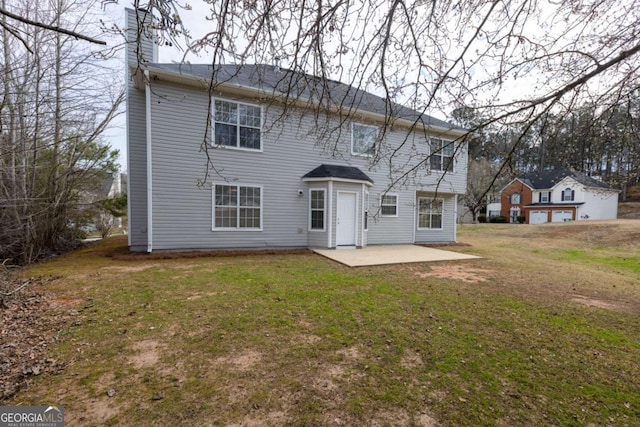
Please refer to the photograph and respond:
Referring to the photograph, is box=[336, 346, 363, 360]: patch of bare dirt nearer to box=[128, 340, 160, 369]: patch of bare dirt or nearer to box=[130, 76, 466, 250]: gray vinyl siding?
box=[128, 340, 160, 369]: patch of bare dirt

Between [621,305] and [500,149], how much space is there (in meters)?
4.01

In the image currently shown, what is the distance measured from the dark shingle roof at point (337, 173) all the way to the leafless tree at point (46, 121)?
6.66m

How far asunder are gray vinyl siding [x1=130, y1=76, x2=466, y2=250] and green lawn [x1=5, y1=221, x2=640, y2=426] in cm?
303

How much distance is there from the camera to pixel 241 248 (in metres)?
9.61

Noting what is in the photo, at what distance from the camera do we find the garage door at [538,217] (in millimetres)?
31448

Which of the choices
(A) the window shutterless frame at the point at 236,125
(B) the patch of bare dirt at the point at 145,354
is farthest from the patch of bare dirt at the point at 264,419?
(A) the window shutterless frame at the point at 236,125

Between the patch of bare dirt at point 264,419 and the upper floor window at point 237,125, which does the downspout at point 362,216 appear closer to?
the upper floor window at point 237,125

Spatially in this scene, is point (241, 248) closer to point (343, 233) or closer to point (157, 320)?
point (343, 233)

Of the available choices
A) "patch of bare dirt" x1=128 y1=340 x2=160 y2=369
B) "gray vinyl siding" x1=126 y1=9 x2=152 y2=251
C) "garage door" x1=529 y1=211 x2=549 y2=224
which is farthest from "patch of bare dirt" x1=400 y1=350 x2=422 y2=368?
"garage door" x1=529 y1=211 x2=549 y2=224

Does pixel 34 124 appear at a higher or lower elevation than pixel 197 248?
higher

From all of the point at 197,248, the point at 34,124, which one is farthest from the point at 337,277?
the point at 34,124

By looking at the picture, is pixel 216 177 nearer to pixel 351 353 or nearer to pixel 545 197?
pixel 351 353

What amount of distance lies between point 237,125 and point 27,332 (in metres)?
7.35

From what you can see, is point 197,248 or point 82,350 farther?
point 197,248
